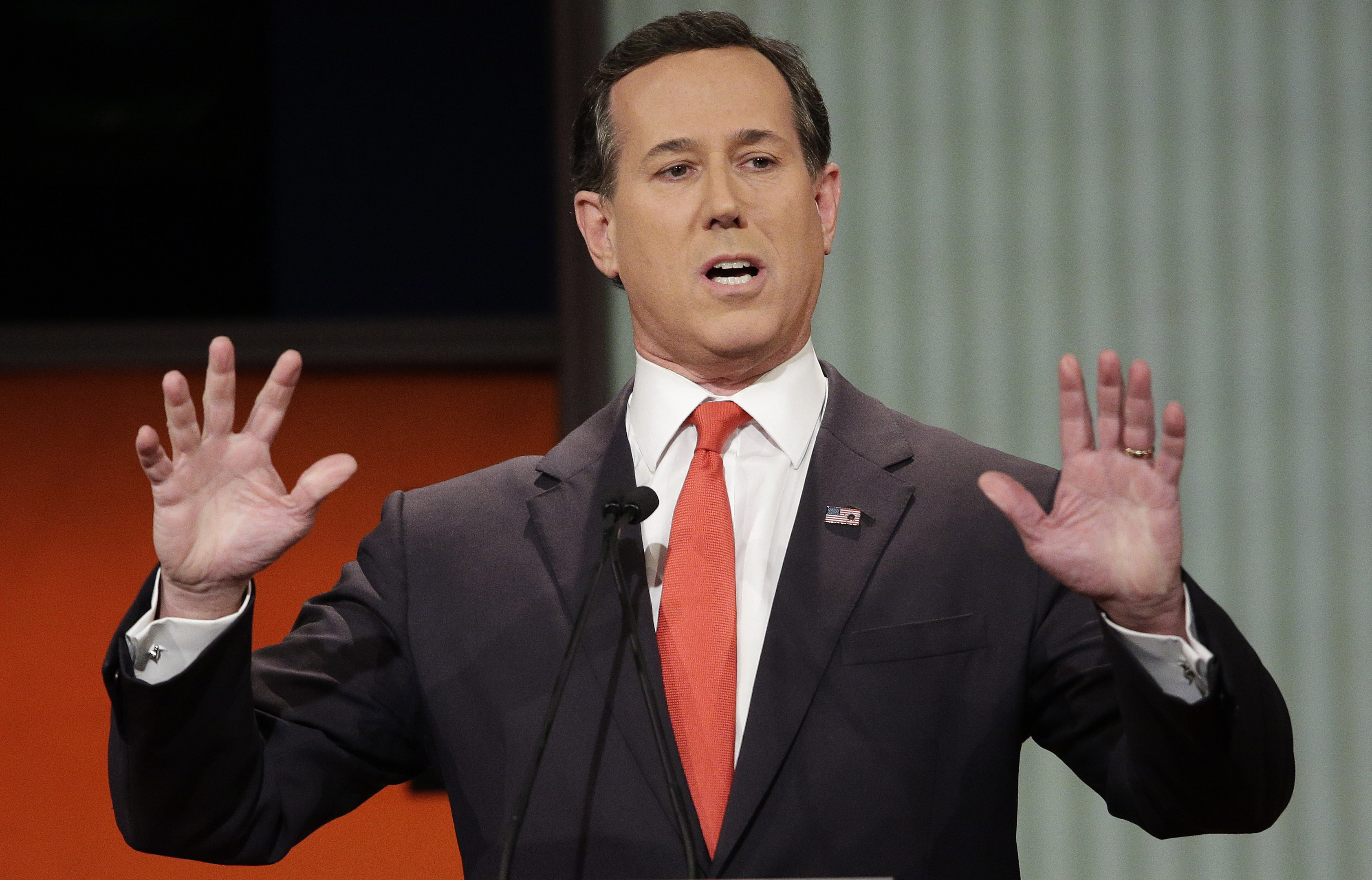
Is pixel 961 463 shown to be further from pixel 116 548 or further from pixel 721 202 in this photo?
pixel 116 548

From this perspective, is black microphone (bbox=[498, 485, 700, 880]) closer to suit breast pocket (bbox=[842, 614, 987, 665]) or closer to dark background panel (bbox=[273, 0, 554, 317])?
suit breast pocket (bbox=[842, 614, 987, 665])

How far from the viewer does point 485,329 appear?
9.84ft

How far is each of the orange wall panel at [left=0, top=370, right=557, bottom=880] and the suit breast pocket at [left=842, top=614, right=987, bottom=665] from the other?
1683 millimetres

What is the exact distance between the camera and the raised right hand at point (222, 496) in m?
1.33

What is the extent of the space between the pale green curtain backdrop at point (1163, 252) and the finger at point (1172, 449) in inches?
59.4

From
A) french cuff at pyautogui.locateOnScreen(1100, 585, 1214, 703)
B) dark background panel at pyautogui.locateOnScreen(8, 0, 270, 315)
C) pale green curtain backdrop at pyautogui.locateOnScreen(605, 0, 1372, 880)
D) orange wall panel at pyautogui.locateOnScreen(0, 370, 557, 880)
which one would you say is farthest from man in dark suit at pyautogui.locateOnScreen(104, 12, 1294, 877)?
dark background panel at pyautogui.locateOnScreen(8, 0, 270, 315)

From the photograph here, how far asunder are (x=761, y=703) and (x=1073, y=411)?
1.40 feet

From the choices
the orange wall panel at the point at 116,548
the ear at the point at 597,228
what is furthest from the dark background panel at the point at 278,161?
the ear at the point at 597,228

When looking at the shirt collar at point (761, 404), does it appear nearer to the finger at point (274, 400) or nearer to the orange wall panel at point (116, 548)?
the finger at point (274, 400)

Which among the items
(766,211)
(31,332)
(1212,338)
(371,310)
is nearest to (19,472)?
(31,332)

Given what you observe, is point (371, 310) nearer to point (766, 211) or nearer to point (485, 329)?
point (485, 329)

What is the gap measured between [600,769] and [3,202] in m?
2.39

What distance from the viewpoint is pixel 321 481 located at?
4.50 feet

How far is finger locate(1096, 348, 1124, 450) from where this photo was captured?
126cm
